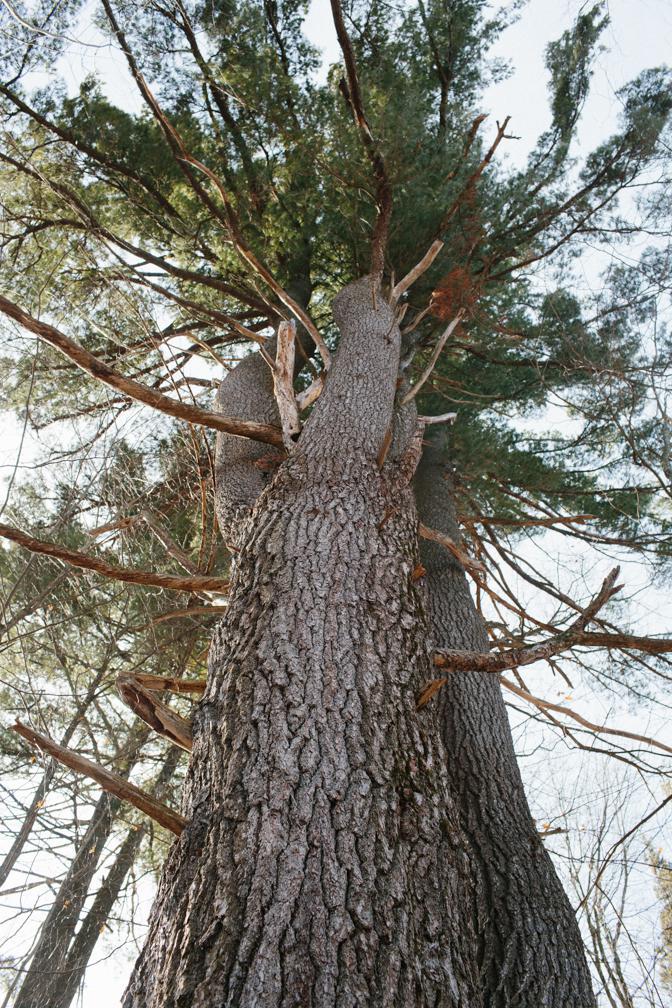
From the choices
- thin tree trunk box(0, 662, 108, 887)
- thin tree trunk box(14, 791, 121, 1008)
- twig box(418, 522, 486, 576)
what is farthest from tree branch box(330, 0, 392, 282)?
thin tree trunk box(14, 791, 121, 1008)

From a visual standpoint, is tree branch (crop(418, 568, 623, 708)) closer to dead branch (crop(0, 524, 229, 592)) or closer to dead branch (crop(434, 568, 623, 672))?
dead branch (crop(434, 568, 623, 672))

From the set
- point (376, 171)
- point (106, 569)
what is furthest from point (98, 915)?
point (376, 171)

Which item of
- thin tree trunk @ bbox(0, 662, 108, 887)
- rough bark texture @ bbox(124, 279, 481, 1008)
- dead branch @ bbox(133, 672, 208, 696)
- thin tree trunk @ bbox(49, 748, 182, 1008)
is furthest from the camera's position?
thin tree trunk @ bbox(49, 748, 182, 1008)

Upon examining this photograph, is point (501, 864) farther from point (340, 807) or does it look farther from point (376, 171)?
point (376, 171)

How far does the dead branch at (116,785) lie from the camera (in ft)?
5.06

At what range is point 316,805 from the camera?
1385mm

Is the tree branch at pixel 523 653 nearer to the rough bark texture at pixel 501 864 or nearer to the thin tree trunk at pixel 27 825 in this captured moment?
the rough bark texture at pixel 501 864

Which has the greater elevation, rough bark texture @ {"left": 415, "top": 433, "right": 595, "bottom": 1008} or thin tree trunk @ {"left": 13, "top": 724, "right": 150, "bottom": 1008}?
rough bark texture @ {"left": 415, "top": 433, "right": 595, "bottom": 1008}

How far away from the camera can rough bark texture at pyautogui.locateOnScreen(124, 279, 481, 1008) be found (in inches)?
45.7

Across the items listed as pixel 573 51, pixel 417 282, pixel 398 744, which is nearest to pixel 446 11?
pixel 573 51

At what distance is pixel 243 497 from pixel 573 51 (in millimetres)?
4943

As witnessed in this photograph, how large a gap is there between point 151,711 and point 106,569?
696 mm

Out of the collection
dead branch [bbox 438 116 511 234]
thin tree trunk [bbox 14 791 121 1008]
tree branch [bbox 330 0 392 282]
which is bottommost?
thin tree trunk [bbox 14 791 121 1008]

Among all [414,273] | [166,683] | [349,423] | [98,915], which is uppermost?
[414,273]
